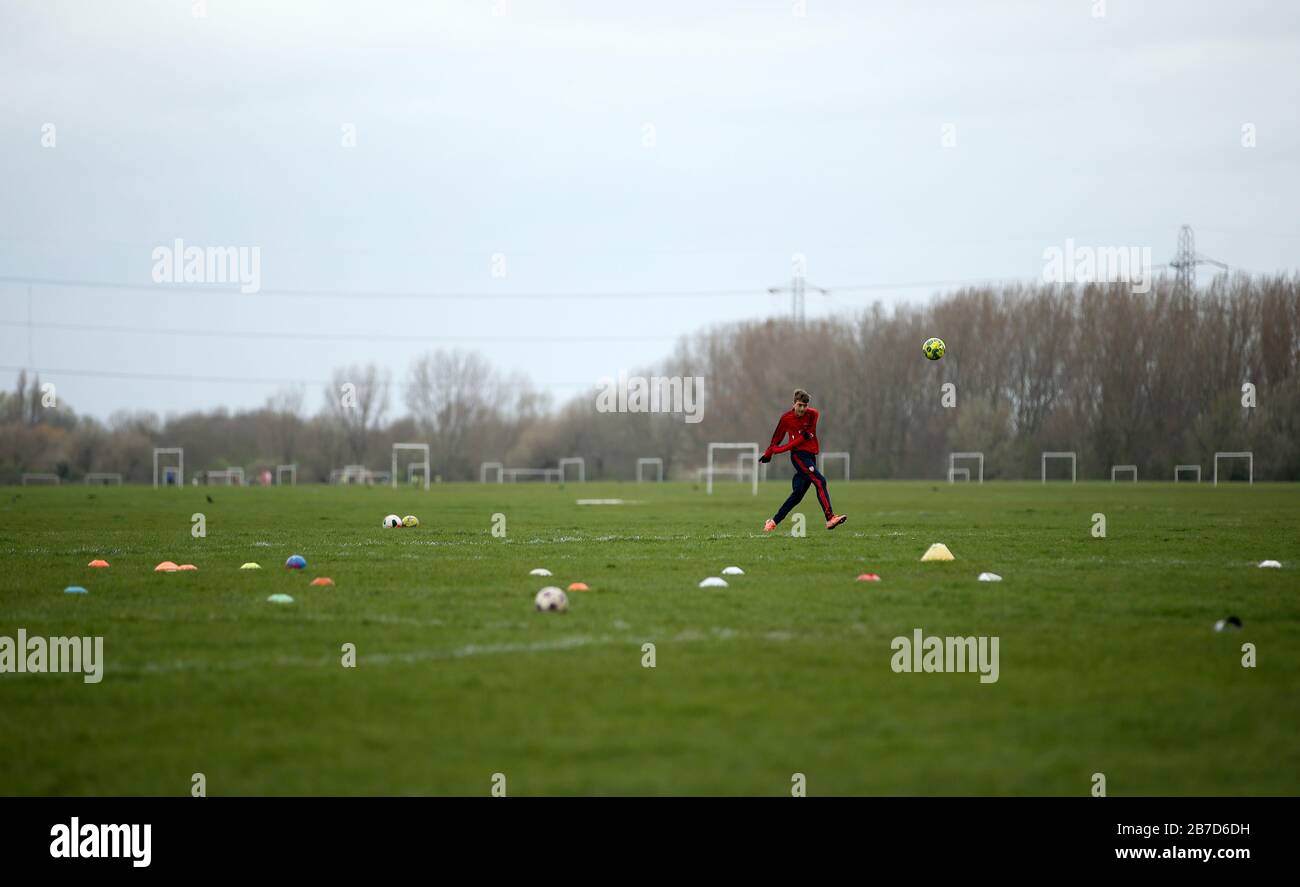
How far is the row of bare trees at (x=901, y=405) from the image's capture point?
267 feet

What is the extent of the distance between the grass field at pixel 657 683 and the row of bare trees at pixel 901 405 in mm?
71181

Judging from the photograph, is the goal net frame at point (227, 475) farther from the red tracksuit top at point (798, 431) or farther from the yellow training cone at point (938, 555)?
the yellow training cone at point (938, 555)

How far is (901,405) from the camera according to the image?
98.5 m

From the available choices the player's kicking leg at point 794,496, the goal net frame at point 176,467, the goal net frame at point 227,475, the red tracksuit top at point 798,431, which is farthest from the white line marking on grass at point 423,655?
the goal net frame at point 227,475

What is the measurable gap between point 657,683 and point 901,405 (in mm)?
93195

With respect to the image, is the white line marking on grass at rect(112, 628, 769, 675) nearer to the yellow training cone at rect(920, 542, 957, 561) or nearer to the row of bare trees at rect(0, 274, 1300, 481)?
the yellow training cone at rect(920, 542, 957, 561)

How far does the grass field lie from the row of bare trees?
71181 mm

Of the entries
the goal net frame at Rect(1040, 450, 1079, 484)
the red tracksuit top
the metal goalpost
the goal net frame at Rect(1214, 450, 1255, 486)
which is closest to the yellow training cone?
the red tracksuit top

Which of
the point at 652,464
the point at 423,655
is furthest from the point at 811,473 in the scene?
the point at 652,464

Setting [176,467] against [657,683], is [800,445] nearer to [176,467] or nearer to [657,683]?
[657,683]

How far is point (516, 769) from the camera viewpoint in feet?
18.6
